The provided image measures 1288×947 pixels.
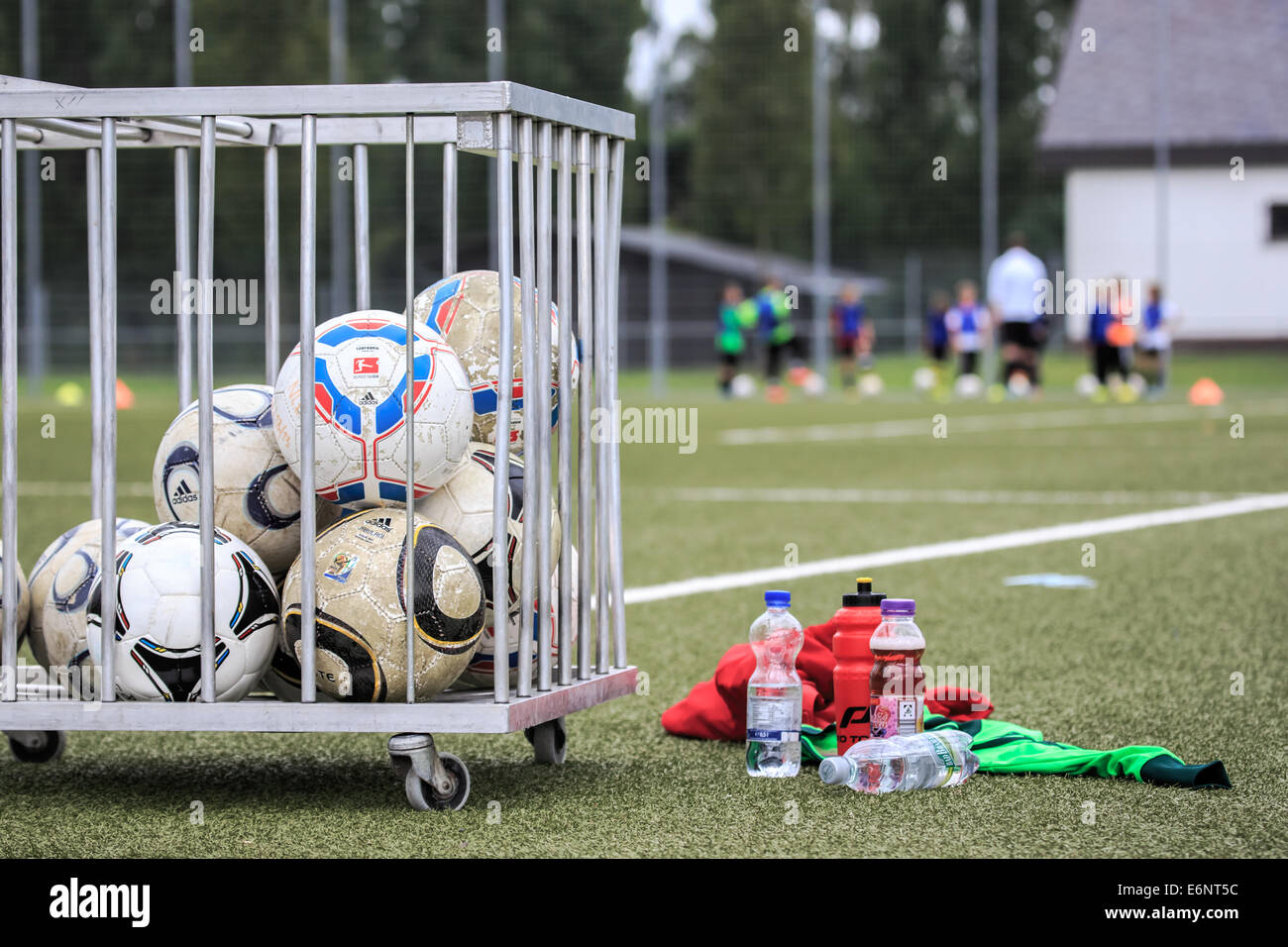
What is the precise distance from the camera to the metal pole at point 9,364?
3.92 metres

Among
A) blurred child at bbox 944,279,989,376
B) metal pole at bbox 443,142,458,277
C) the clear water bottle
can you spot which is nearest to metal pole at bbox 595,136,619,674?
the clear water bottle

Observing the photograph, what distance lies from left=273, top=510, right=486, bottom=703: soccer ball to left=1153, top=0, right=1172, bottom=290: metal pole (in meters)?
26.0

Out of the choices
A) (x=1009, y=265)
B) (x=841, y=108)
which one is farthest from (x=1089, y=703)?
(x=841, y=108)

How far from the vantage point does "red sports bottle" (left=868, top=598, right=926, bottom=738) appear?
13.5 feet

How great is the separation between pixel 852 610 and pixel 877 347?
3581cm

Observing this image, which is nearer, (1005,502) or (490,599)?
(490,599)

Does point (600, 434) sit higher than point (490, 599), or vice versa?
point (600, 434)

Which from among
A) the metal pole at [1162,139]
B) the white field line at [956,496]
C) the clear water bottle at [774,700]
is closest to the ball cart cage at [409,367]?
the clear water bottle at [774,700]

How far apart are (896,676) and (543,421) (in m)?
1.06

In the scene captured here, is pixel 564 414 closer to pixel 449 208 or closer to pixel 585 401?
pixel 585 401

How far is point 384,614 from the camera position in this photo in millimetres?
3855

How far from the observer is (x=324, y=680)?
3.89 meters
